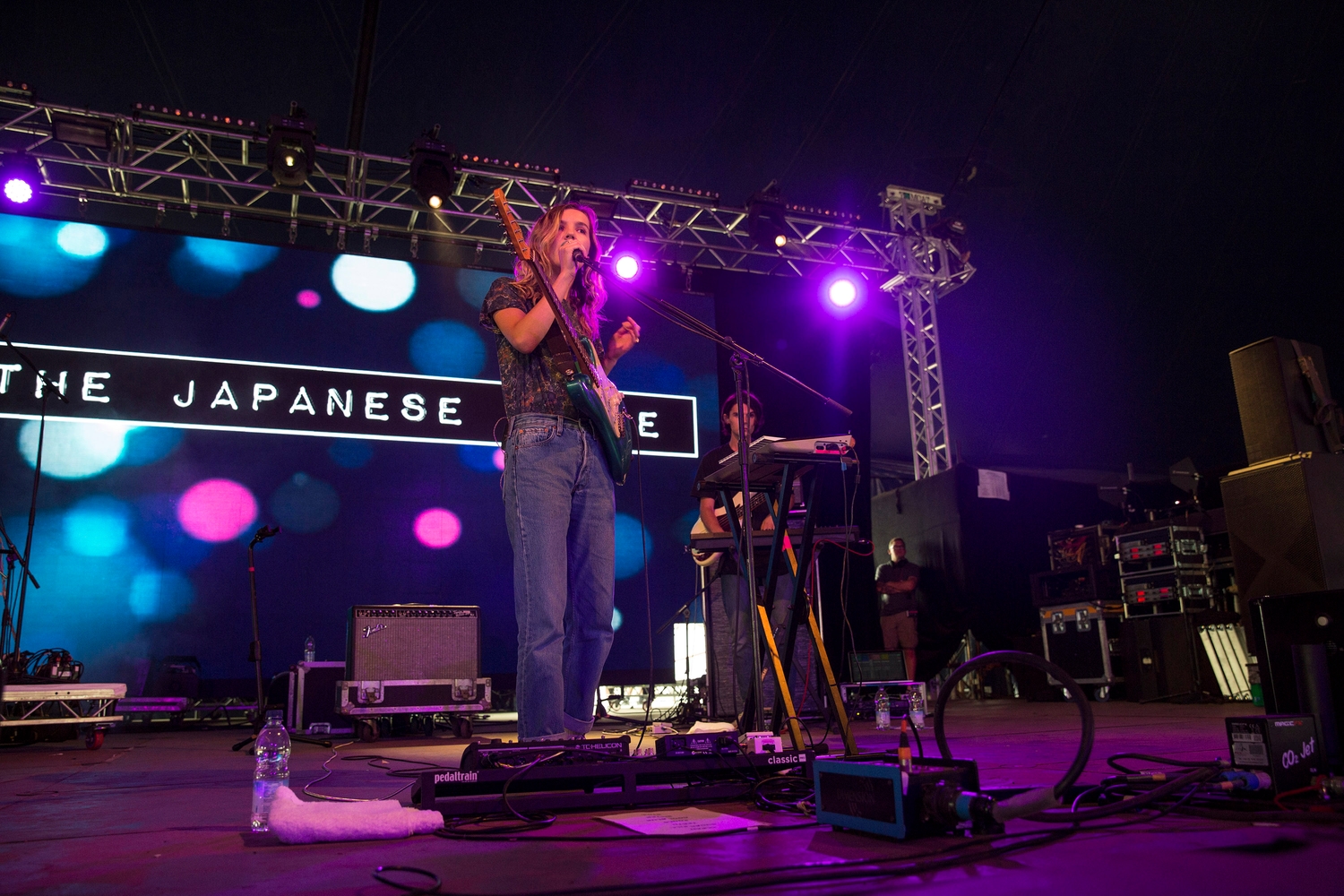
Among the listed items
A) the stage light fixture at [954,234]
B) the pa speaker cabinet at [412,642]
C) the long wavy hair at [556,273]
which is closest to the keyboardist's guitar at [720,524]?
the long wavy hair at [556,273]

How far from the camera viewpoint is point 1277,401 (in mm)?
3631

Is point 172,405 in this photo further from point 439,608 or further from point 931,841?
point 931,841

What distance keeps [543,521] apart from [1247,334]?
9.52 m

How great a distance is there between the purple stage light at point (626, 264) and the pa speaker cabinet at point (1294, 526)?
5678mm

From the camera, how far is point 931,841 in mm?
1369

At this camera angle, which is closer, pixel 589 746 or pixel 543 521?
pixel 589 746

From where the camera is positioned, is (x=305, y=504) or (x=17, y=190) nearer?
(x=17, y=190)

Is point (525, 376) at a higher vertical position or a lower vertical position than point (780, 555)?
higher

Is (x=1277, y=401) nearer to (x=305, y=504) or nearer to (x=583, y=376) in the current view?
(x=583, y=376)

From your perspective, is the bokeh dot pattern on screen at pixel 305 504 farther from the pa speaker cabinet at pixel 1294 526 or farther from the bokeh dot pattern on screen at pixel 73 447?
the pa speaker cabinet at pixel 1294 526

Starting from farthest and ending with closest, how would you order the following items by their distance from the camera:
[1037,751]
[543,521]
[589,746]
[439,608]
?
[439,608] < [1037,751] < [543,521] < [589,746]

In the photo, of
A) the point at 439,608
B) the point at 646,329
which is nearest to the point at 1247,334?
the point at 646,329

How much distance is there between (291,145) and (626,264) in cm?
304

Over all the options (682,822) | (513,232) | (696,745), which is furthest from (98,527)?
(682,822)
